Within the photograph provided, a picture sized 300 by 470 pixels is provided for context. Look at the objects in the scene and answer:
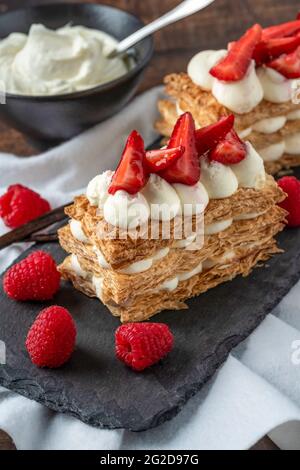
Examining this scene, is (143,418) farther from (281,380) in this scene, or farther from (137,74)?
(137,74)

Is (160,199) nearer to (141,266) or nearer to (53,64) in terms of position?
(141,266)

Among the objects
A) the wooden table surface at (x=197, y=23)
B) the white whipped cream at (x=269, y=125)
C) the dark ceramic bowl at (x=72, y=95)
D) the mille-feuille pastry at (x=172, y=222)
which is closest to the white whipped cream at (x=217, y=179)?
the mille-feuille pastry at (x=172, y=222)

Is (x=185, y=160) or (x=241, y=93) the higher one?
(x=185, y=160)

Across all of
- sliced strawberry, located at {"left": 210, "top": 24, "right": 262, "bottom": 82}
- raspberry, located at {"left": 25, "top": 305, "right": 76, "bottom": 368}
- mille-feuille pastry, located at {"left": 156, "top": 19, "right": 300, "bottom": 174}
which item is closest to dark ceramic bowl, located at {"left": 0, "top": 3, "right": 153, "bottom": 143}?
mille-feuille pastry, located at {"left": 156, "top": 19, "right": 300, "bottom": 174}

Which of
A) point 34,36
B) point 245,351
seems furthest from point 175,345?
point 34,36

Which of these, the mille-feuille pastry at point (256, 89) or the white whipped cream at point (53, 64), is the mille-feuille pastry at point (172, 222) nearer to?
the mille-feuille pastry at point (256, 89)

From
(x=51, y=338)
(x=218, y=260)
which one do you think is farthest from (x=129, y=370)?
(x=218, y=260)
